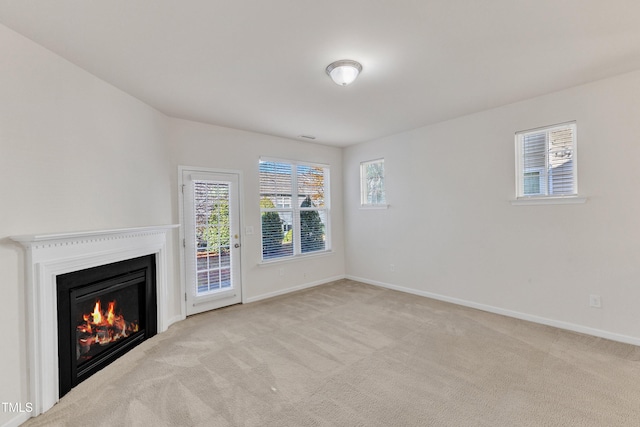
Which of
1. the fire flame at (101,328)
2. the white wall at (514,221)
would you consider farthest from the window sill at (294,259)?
the fire flame at (101,328)

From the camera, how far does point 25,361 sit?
2010 millimetres

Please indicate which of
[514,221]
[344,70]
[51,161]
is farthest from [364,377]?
[51,161]

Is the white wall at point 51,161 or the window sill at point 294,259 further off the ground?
the white wall at point 51,161

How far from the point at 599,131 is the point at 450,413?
127 inches

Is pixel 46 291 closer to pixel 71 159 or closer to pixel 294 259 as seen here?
pixel 71 159

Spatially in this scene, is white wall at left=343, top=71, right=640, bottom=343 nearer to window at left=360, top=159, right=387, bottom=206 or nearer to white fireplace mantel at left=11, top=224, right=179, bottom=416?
window at left=360, top=159, right=387, bottom=206

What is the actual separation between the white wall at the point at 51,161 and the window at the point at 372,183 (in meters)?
3.72

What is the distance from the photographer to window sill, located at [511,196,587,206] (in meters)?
3.16

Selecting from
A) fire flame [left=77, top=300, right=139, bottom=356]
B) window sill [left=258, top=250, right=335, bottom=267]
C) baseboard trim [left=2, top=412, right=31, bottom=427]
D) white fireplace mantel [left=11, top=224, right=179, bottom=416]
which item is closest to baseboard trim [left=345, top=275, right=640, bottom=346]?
window sill [left=258, top=250, right=335, bottom=267]

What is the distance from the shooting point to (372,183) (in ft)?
18.0

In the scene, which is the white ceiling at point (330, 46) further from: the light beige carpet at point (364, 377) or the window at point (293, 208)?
the light beige carpet at point (364, 377)

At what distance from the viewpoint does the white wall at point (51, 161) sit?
1.92 metres

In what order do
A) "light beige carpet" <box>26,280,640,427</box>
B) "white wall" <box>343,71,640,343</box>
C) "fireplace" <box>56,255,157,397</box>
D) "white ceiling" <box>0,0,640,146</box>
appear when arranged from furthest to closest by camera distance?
"white wall" <box>343,71,640,343</box> < "fireplace" <box>56,255,157,397</box> < "light beige carpet" <box>26,280,640,427</box> < "white ceiling" <box>0,0,640,146</box>

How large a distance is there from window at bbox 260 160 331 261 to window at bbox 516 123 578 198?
126 inches
